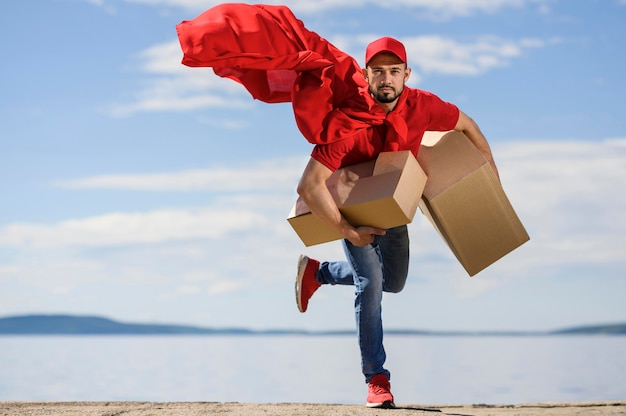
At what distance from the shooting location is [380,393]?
14.0 feet

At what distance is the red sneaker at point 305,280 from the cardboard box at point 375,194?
787mm

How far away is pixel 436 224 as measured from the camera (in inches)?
173

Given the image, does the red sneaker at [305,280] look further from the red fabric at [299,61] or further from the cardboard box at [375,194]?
the red fabric at [299,61]

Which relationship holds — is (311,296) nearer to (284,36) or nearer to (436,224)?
(436,224)

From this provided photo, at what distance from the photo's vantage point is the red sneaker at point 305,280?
16.1ft

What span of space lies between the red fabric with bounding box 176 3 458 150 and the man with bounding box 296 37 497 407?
4 cm

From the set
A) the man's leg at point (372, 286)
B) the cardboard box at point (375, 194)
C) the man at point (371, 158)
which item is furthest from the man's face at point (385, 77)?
the man's leg at point (372, 286)

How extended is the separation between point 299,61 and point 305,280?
4.90ft

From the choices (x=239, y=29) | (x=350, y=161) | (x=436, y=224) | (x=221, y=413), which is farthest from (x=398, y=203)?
(x=221, y=413)

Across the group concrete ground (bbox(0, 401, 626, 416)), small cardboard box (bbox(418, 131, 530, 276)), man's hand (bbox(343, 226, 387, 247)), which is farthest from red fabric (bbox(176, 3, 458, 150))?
concrete ground (bbox(0, 401, 626, 416))

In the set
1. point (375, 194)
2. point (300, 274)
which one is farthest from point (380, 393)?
point (375, 194)

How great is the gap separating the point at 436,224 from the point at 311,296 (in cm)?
95

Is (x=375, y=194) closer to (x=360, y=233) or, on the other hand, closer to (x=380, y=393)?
A: (x=360, y=233)

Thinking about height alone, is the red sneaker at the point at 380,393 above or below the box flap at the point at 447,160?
below
